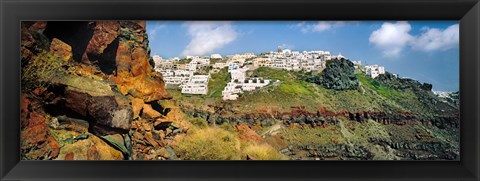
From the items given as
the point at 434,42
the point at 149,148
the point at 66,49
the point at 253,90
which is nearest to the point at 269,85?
the point at 253,90

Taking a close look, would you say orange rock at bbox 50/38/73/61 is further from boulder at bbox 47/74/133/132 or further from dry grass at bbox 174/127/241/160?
dry grass at bbox 174/127/241/160

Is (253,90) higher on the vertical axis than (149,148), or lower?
higher

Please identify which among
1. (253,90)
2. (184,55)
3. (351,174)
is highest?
(184,55)

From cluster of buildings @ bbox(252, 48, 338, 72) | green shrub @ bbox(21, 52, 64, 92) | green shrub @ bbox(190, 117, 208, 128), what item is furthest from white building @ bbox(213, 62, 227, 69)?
green shrub @ bbox(21, 52, 64, 92)

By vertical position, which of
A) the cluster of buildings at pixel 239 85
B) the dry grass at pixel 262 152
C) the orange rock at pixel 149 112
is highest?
the cluster of buildings at pixel 239 85

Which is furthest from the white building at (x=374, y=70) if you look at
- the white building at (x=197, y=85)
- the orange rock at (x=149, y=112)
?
the orange rock at (x=149, y=112)

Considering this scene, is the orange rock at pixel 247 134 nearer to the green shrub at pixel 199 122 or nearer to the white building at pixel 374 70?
the green shrub at pixel 199 122
